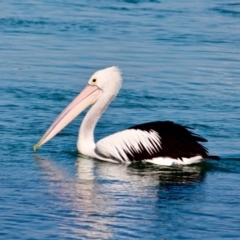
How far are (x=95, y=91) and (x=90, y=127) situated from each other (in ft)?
1.25

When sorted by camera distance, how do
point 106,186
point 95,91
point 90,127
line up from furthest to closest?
point 95,91
point 90,127
point 106,186

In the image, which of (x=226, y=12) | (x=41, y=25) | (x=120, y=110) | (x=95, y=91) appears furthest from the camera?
(x=226, y=12)

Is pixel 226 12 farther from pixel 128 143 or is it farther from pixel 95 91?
pixel 128 143

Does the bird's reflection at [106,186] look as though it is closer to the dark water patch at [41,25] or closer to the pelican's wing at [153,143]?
the pelican's wing at [153,143]

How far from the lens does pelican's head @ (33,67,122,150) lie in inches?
367

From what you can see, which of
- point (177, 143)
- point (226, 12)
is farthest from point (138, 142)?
point (226, 12)

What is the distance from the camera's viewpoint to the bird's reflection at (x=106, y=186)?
6867mm

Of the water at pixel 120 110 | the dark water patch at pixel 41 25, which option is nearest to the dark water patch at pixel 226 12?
the water at pixel 120 110

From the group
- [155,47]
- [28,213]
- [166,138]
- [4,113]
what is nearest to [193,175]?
[166,138]

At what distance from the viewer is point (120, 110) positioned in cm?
1070

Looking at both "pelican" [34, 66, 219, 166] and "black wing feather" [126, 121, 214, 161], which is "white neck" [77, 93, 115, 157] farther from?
"black wing feather" [126, 121, 214, 161]

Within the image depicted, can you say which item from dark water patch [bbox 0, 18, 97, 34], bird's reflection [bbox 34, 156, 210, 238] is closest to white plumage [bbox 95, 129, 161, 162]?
bird's reflection [bbox 34, 156, 210, 238]

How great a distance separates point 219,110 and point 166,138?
2.27m

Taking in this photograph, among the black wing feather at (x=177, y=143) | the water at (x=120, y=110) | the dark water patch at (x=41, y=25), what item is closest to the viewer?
the water at (x=120, y=110)
